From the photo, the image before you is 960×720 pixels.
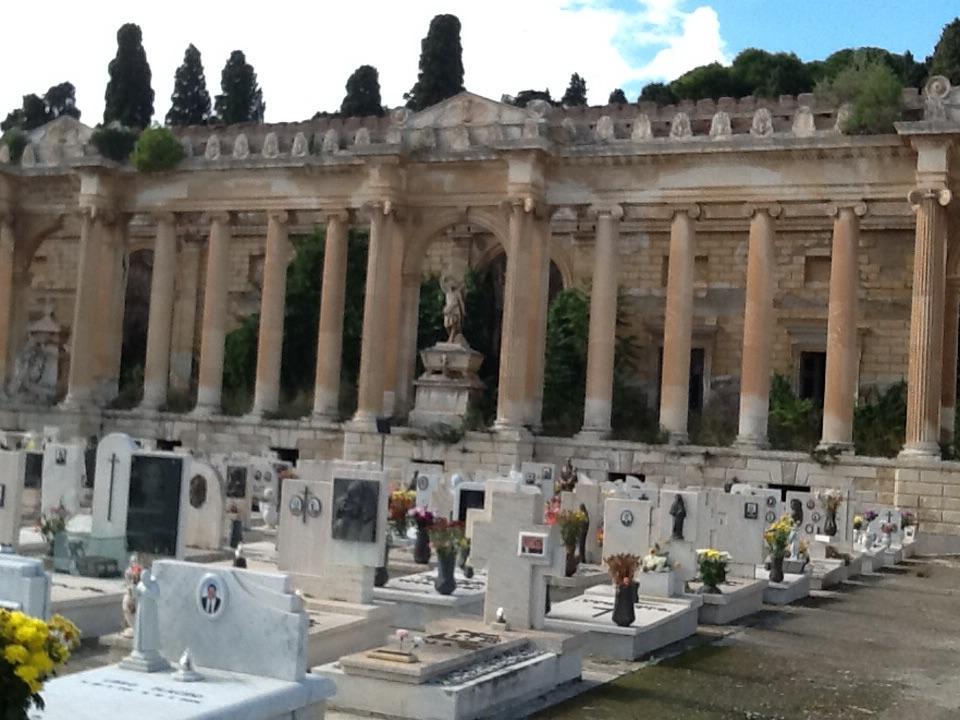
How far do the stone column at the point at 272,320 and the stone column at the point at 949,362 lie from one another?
1612cm

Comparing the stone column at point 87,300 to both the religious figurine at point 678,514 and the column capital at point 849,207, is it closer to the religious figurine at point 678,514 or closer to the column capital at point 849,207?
the column capital at point 849,207

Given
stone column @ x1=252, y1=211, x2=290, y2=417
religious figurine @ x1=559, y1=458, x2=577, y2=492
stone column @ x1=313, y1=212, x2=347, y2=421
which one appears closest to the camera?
religious figurine @ x1=559, y1=458, x2=577, y2=492

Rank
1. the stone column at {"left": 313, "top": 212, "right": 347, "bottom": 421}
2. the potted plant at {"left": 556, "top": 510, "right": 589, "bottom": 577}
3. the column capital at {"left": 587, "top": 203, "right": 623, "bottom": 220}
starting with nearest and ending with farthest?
the potted plant at {"left": 556, "top": 510, "right": 589, "bottom": 577} → the column capital at {"left": 587, "top": 203, "right": 623, "bottom": 220} → the stone column at {"left": 313, "top": 212, "right": 347, "bottom": 421}

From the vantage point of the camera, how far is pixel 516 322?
29328mm

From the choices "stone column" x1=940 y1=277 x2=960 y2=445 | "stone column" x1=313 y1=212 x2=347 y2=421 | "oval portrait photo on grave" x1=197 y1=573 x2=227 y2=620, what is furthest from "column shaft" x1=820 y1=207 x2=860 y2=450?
"oval portrait photo on grave" x1=197 y1=573 x2=227 y2=620

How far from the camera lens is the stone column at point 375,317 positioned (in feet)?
99.5

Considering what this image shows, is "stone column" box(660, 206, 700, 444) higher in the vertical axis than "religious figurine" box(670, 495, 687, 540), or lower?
higher

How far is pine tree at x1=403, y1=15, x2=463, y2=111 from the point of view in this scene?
5116 centimetres

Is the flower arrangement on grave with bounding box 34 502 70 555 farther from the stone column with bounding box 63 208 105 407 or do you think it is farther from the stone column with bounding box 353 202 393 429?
the stone column with bounding box 63 208 105 407

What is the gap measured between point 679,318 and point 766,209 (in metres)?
3.09

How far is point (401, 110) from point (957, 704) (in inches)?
918

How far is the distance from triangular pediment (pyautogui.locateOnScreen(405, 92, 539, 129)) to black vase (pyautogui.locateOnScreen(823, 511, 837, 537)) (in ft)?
39.6

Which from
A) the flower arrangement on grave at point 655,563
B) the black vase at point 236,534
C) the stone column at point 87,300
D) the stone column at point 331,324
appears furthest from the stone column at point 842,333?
the stone column at point 87,300

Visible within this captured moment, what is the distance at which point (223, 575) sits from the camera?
756cm
